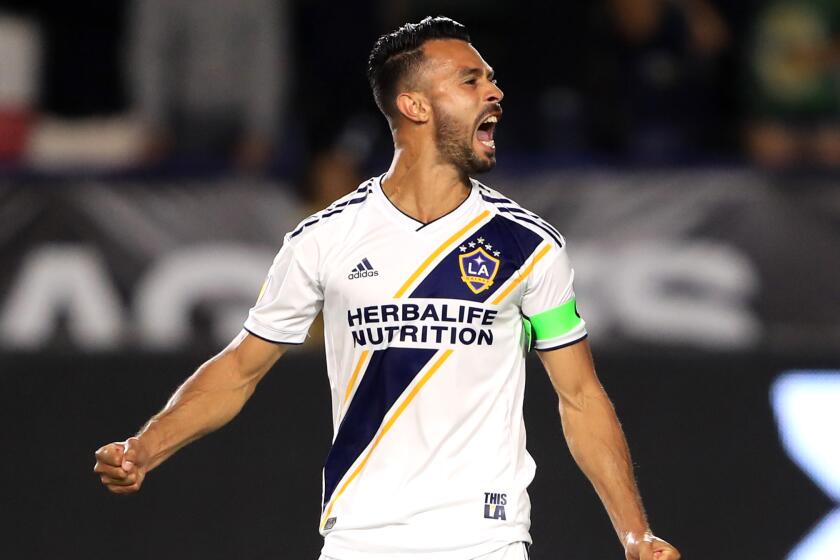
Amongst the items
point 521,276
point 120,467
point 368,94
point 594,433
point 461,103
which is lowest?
point 120,467

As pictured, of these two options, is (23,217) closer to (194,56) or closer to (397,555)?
(194,56)

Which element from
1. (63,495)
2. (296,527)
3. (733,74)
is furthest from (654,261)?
(63,495)

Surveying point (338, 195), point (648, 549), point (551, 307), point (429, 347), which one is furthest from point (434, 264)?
point (338, 195)

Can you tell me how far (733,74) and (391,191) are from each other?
5.56 meters

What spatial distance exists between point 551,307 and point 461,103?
65cm

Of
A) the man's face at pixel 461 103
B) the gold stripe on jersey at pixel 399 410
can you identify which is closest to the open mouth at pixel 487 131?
the man's face at pixel 461 103

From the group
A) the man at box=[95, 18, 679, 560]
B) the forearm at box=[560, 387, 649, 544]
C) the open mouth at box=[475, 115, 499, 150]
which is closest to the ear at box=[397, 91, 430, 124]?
the man at box=[95, 18, 679, 560]

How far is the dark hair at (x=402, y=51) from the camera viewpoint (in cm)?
437

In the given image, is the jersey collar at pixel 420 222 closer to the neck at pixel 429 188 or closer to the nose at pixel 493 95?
the neck at pixel 429 188

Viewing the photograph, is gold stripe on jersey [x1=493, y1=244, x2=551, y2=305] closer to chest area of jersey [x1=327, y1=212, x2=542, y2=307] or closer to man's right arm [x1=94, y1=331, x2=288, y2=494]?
chest area of jersey [x1=327, y1=212, x2=542, y2=307]

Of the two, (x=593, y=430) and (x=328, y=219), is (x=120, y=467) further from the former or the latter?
(x=593, y=430)

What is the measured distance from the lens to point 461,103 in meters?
4.28

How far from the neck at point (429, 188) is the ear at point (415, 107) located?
86mm

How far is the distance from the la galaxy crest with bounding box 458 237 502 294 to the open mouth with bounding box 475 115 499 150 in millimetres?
299
